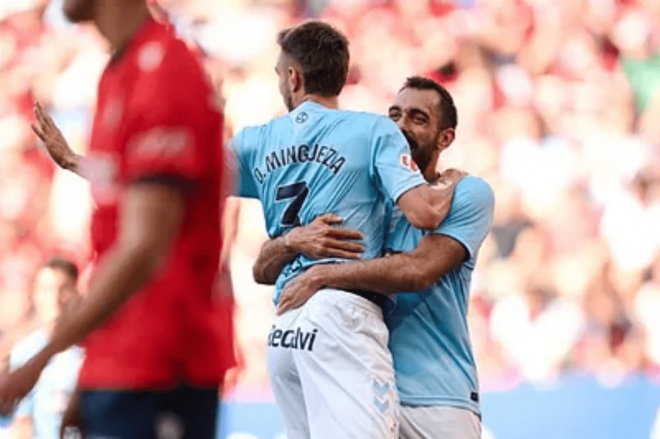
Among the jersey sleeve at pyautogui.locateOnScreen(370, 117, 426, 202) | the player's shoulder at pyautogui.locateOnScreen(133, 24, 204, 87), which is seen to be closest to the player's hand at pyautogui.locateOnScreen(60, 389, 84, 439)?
the player's shoulder at pyautogui.locateOnScreen(133, 24, 204, 87)

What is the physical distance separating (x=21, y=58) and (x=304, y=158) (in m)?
5.10

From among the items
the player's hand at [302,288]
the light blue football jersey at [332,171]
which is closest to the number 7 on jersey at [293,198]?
the light blue football jersey at [332,171]

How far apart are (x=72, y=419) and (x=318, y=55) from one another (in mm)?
1758

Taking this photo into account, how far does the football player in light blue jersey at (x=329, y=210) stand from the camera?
132 inches

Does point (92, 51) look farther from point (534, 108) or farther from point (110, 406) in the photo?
point (110, 406)

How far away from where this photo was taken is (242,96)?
7.85m

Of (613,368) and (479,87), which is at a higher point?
(479,87)

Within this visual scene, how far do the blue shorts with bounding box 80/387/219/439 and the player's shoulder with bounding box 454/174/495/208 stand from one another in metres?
1.83

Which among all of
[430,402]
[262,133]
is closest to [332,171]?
[262,133]

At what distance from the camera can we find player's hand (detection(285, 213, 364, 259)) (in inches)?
134

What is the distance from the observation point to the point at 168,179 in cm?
186

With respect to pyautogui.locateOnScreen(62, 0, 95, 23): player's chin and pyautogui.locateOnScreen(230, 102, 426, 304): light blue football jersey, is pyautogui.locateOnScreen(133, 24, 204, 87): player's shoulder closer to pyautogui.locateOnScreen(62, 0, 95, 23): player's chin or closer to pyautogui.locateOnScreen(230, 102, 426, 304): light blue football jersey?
pyautogui.locateOnScreen(62, 0, 95, 23): player's chin

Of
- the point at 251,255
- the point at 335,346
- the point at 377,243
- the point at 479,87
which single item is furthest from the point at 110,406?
the point at 479,87

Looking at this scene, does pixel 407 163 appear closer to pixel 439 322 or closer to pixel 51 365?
pixel 439 322
